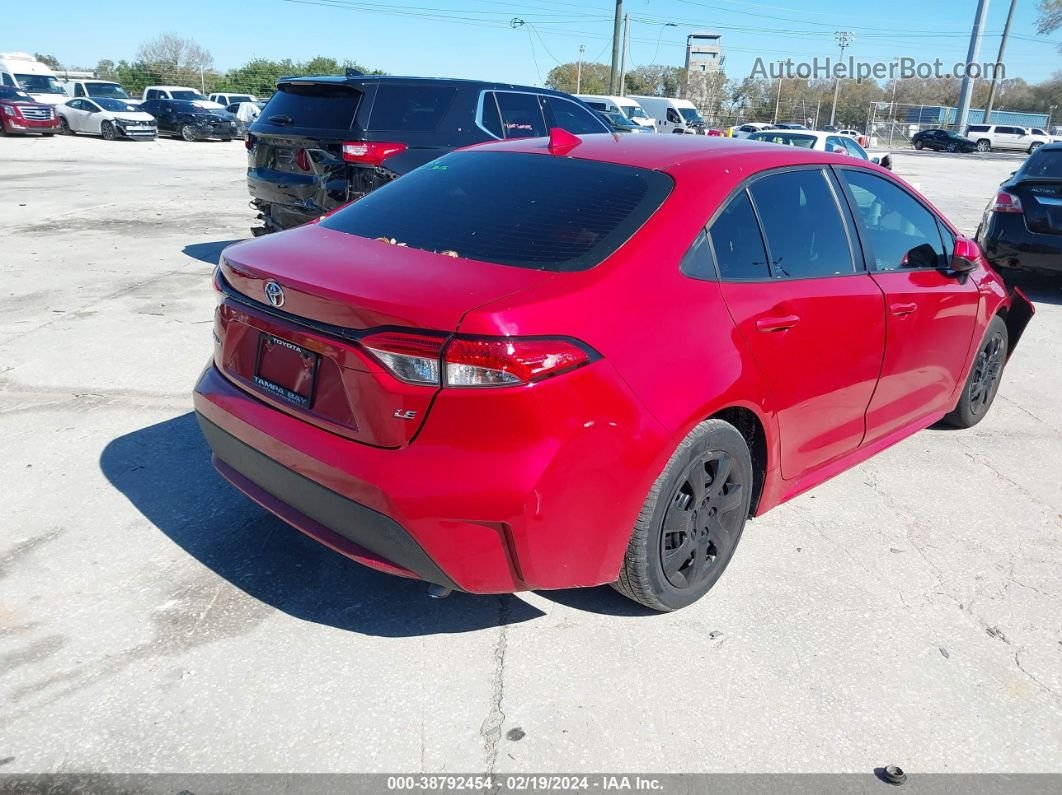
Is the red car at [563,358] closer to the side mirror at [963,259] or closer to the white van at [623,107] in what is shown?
the side mirror at [963,259]

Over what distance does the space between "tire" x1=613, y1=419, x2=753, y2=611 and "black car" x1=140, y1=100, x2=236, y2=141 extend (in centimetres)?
3111

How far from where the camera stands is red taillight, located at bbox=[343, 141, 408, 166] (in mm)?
6820

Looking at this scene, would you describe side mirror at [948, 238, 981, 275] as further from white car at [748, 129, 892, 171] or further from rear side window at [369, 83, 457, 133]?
white car at [748, 129, 892, 171]

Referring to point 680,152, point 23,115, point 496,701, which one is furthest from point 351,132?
point 23,115

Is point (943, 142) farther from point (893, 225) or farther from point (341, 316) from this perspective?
point (341, 316)

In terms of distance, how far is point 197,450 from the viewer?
4219mm

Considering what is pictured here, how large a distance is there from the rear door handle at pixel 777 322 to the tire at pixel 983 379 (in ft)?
7.22

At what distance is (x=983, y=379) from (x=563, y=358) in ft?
12.4

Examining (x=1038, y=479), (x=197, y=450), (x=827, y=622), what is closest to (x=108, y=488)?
(x=197, y=450)

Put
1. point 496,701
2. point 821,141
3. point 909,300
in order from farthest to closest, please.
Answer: point 821,141 → point 909,300 → point 496,701

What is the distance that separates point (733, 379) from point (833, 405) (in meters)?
0.84

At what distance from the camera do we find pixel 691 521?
9.68ft

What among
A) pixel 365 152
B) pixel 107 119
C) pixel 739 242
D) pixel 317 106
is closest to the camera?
pixel 739 242

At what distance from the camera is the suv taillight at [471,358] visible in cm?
232
